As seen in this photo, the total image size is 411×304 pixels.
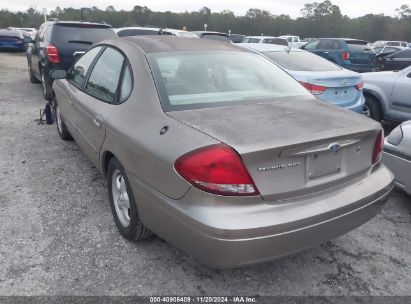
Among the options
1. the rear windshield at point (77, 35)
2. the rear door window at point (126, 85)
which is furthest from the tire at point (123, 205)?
the rear windshield at point (77, 35)

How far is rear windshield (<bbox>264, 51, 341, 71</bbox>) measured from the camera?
248 inches

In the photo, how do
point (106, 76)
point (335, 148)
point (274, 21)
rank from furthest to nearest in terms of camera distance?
point (274, 21)
point (106, 76)
point (335, 148)

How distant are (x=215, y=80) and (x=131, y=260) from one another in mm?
1538

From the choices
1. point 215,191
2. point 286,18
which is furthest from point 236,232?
point 286,18

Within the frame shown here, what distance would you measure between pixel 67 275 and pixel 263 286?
1372 mm

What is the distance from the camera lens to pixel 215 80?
122 inches

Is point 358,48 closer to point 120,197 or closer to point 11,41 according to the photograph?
point 120,197

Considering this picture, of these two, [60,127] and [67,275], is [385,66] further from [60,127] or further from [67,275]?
[67,275]

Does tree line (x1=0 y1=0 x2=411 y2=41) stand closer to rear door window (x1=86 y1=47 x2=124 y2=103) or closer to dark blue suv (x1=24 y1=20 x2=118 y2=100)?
dark blue suv (x1=24 y1=20 x2=118 y2=100)

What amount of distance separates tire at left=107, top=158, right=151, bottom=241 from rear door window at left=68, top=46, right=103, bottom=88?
4.47ft

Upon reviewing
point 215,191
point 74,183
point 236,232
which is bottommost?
point 74,183

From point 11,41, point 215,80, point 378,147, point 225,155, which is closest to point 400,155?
point 378,147

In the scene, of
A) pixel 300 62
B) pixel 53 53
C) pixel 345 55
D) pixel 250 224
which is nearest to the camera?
pixel 250 224

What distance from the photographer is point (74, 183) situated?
4.26 metres
